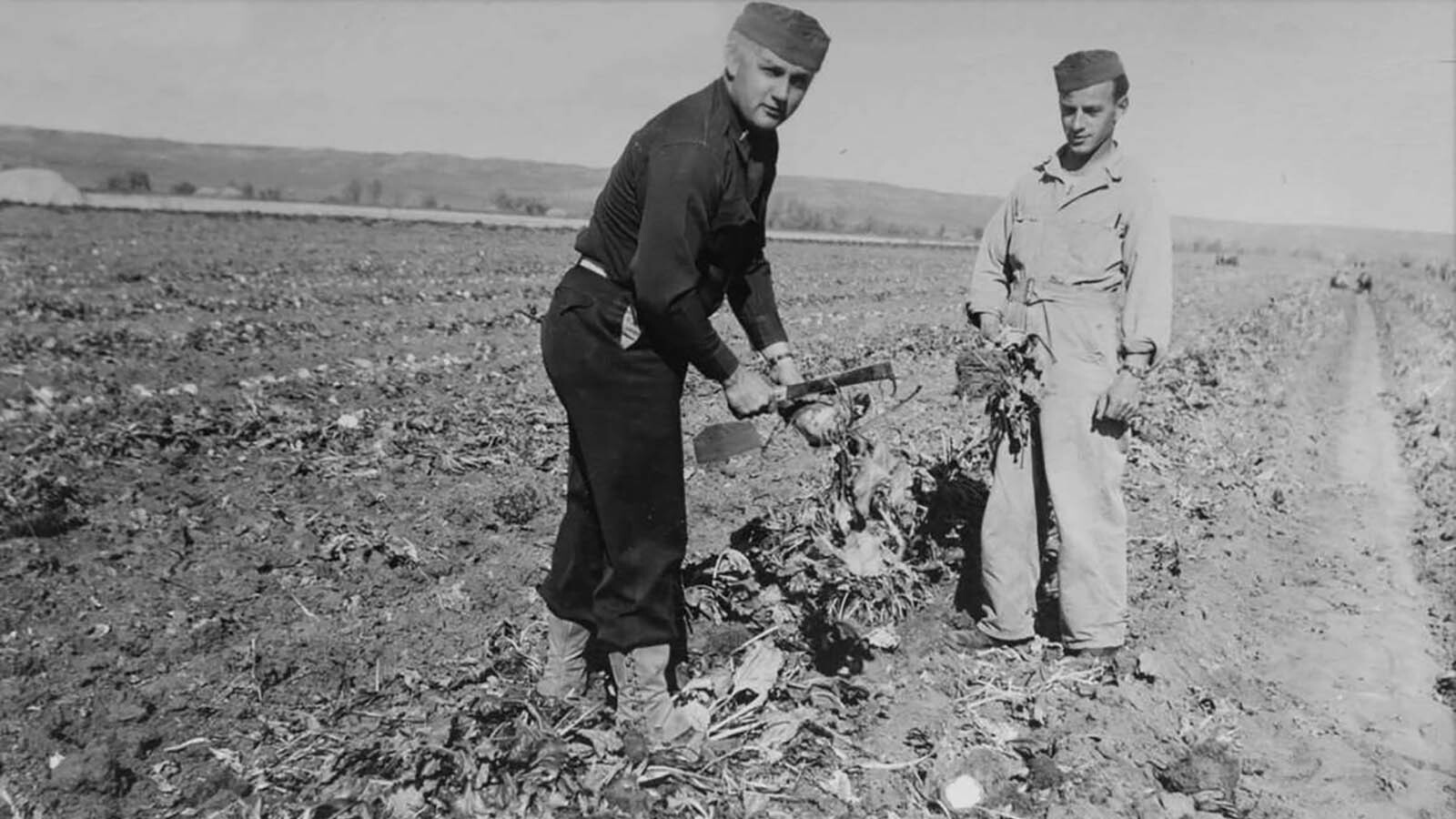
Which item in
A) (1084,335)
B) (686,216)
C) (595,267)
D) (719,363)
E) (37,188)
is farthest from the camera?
(37,188)

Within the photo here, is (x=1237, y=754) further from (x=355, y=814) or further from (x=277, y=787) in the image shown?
(x=277, y=787)

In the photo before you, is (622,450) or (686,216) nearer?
(686,216)

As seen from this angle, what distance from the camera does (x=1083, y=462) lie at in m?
3.37

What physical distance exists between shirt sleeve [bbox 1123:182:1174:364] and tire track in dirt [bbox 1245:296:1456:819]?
1.47m

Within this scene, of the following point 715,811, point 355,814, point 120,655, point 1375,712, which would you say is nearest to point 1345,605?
point 1375,712

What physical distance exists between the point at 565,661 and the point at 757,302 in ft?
4.42

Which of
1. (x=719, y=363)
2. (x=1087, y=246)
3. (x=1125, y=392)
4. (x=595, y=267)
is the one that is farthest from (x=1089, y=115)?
(x=595, y=267)

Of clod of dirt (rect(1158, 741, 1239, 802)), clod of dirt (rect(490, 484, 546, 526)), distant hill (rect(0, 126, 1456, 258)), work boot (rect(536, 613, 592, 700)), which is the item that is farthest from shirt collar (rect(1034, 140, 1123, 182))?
distant hill (rect(0, 126, 1456, 258))

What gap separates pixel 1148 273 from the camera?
3252mm

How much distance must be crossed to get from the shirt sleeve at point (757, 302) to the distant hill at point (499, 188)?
180ft

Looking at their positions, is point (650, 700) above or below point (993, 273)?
below

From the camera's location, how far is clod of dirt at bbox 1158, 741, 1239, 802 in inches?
110

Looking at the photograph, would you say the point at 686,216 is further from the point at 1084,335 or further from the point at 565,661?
the point at 1084,335

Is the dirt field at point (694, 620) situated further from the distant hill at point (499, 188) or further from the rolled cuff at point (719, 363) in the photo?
the distant hill at point (499, 188)
